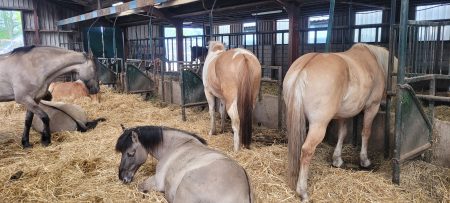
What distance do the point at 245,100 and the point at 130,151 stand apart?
5.37ft

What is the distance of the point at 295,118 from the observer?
108 inches

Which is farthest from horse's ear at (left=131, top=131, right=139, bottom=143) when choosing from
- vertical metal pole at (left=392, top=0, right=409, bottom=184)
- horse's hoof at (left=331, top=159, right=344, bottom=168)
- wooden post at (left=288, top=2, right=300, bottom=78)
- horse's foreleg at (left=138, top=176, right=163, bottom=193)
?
wooden post at (left=288, top=2, right=300, bottom=78)

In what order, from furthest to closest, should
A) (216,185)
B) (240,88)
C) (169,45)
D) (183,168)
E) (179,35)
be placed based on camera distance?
(169,45)
(179,35)
(240,88)
(183,168)
(216,185)

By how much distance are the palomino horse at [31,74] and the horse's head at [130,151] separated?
7.42 ft

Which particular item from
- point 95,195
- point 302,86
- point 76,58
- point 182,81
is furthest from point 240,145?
point 76,58

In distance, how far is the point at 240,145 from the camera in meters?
4.07

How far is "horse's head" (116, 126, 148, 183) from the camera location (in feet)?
9.32

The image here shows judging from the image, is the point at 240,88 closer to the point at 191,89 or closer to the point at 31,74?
the point at 191,89

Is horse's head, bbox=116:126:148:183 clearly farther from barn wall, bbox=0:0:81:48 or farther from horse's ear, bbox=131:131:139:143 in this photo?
barn wall, bbox=0:0:81:48

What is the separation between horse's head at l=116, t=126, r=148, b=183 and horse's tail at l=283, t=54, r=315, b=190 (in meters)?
1.30

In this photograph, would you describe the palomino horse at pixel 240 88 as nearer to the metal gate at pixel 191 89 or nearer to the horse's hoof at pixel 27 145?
the metal gate at pixel 191 89

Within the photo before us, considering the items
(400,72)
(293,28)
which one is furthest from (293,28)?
(400,72)

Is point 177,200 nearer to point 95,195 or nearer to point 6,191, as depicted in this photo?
point 95,195

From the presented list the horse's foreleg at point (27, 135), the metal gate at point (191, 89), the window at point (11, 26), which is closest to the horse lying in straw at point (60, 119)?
the horse's foreleg at point (27, 135)
